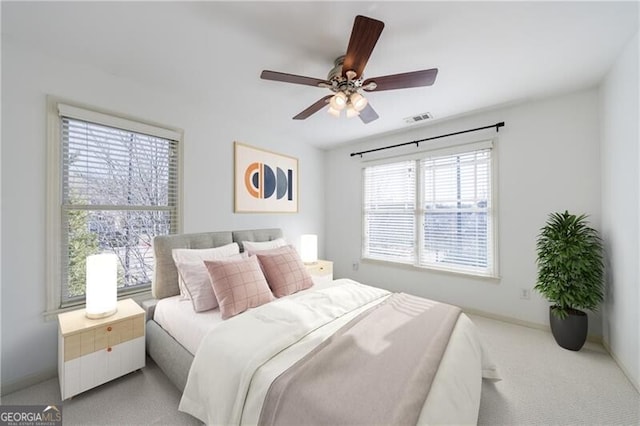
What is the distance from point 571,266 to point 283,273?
277cm

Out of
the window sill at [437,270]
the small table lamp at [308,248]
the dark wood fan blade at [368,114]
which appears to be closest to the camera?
the dark wood fan blade at [368,114]

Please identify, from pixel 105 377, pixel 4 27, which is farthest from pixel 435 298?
pixel 4 27

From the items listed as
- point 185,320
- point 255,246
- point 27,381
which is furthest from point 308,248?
point 27,381

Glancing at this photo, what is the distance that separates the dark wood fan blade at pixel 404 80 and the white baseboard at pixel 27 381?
3373mm

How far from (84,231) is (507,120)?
467cm

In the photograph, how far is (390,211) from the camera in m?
4.09

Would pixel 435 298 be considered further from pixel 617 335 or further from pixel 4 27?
pixel 4 27

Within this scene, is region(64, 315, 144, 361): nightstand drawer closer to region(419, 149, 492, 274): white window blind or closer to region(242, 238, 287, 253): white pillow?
region(242, 238, 287, 253): white pillow

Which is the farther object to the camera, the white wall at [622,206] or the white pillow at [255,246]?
the white pillow at [255,246]

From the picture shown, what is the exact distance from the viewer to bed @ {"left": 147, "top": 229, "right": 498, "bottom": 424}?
110 centimetres

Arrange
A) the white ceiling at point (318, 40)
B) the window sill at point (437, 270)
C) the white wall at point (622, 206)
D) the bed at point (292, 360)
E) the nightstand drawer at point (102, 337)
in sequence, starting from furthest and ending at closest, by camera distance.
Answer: the window sill at point (437, 270), the white wall at point (622, 206), the nightstand drawer at point (102, 337), the white ceiling at point (318, 40), the bed at point (292, 360)

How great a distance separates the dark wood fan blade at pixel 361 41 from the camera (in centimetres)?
133

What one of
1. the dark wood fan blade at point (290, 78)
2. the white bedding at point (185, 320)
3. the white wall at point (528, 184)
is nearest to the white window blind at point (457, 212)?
the white wall at point (528, 184)

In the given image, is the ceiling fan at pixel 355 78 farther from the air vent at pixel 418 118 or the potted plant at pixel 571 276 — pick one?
the potted plant at pixel 571 276
